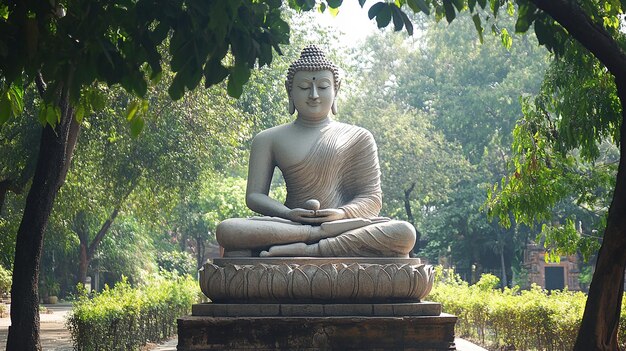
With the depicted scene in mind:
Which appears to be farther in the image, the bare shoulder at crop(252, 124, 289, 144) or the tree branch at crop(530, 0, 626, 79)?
the bare shoulder at crop(252, 124, 289, 144)

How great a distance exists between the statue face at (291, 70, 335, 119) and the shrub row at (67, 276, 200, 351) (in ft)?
13.9

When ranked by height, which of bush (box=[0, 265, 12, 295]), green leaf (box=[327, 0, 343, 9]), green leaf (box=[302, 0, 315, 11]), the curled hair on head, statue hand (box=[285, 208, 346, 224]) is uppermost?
the curled hair on head

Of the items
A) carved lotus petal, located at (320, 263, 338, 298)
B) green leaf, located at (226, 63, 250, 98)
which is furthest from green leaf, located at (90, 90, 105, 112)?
carved lotus petal, located at (320, 263, 338, 298)

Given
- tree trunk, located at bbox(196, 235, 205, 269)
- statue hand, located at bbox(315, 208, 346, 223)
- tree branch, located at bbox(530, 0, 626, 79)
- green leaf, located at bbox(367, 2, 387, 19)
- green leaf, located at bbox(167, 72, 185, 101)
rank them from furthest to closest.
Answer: tree trunk, located at bbox(196, 235, 205, 269) < statue hand, located at bbox(315, 208, 346, 223) < tree branch, located at bbox(530, 0, 626, 79) < green leaf, located at bbox(367, 2, 387, 19) < green leaf, located at bbox(167, 72, 185, 101)

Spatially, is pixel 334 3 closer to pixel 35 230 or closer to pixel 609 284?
pixel 609 284

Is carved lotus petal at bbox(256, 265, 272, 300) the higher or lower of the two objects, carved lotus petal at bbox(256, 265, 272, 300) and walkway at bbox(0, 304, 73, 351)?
the higher

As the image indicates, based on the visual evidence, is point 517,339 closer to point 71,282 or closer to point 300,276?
point 300,276

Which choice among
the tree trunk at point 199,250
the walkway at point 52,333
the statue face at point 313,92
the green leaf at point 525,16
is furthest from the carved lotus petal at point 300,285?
the tree trunk at point 199,250

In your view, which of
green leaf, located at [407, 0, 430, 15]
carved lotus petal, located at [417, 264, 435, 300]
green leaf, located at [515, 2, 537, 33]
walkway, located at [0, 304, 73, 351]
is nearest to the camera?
green leaf, located at [407, 0, 430, 15]

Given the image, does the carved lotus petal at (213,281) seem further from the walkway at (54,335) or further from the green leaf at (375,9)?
the green leaf at (375,9)

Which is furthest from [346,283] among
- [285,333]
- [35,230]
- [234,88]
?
[35,230]

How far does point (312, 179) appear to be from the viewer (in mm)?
8578

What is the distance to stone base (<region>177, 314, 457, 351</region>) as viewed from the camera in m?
7.00

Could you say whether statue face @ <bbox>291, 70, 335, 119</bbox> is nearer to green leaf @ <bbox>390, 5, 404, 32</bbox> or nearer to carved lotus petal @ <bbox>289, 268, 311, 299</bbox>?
carved lotus petal @ <bbox>289, 268, 311, 299</bbox>
